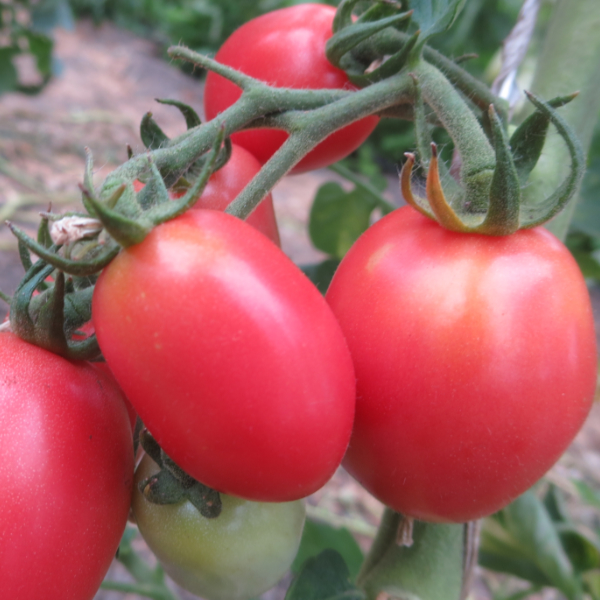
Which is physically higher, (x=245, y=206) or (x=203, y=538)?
(x=245, y=206)

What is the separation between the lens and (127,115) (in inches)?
128

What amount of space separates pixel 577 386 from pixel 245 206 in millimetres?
259

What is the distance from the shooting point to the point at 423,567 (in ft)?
1.69

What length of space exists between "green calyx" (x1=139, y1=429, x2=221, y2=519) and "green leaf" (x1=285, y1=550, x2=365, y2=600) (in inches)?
6.3

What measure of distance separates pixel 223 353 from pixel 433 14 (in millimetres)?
384

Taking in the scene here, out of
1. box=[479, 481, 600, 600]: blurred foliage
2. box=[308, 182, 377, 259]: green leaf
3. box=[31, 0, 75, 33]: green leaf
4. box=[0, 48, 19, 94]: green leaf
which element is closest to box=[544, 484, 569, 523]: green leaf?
box=[479, 481, 600, 600]: blurred foliage

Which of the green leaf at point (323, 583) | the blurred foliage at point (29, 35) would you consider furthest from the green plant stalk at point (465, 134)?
the blurred foliage at point (29, 35)

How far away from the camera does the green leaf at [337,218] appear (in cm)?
98

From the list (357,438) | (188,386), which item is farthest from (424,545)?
(188,386)

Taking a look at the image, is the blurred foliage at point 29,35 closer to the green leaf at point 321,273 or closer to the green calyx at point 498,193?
the green leaf at point 321,273

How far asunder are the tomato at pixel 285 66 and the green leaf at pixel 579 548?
70 centimetres

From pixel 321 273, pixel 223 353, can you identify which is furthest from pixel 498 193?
pixel 321 273

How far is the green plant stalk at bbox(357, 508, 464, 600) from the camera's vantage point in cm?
51

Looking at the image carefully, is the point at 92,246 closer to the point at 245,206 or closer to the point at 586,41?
the point at 245,206
